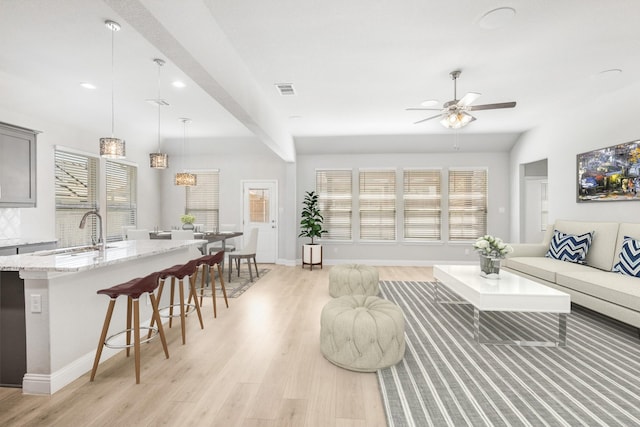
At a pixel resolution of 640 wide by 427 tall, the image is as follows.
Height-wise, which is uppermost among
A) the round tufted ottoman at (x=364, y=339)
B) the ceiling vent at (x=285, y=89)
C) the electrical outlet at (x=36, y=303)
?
the ceiling vent at (x=285, y=89)

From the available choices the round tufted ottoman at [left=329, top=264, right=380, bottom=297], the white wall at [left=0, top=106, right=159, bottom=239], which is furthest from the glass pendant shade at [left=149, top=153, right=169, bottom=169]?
the round tufted ottoman at [left=329, top=264, right=380, bottom=297]

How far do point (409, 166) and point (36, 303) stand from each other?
6854 mm

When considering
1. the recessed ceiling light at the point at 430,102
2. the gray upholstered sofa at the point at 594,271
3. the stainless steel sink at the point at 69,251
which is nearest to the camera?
the stainless steel sink at the point at 69,251

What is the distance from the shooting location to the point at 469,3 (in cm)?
252

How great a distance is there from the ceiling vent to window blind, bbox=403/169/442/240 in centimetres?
396

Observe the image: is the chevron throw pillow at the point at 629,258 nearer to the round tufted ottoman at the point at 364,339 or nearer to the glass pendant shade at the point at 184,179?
the round tufted ottoman at the point at 364,339

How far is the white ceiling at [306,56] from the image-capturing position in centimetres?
254

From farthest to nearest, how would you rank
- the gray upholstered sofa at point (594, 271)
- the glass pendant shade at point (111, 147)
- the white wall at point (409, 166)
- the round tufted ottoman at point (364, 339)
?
1. the white wall at point (409, 166)
2. the glass pendant shade at point (111, 147)
3. the gray upholstered sofa at point (594, 271)
4. the round tufted ottoman at point (364, 339)

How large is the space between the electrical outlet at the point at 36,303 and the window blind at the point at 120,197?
173 inches

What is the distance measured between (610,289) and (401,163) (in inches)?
188

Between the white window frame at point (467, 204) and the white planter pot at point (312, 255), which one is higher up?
the white window frame at point (467, 204)

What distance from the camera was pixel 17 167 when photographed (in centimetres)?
408

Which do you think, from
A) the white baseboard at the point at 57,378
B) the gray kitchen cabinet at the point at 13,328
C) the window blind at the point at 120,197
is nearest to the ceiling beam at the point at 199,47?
the gray kitchen cabinet at the point at 13,328

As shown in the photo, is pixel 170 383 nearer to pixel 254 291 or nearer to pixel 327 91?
pixel 254 291
